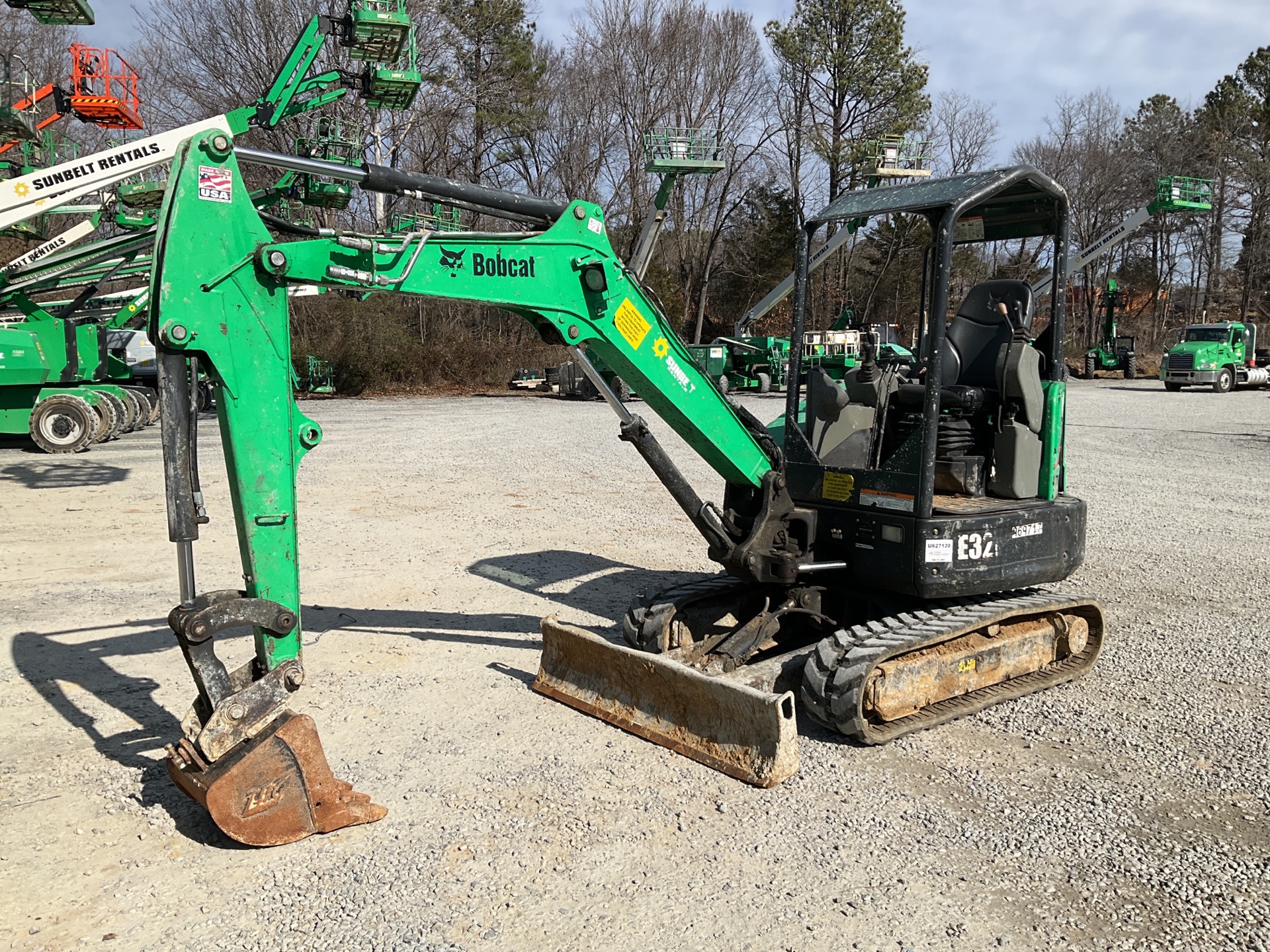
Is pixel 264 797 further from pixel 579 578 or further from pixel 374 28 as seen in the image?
pixel 374 28

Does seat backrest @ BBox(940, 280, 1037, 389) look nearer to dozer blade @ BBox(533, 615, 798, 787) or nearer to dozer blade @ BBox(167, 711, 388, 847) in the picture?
dozer blade @ BBox(533, 615, 798, 787)

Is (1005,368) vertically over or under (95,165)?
under

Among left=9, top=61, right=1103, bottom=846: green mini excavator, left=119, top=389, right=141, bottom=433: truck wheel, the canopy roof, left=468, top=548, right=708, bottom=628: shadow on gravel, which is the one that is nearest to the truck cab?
left=468, top=548, right=708, bottom=628: shadow on gravel

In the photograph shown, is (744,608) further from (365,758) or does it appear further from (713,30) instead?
(713,30)

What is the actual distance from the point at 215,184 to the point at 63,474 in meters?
11.7

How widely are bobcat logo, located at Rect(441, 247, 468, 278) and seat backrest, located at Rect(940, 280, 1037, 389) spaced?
118 inches

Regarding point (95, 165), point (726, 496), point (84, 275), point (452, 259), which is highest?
point (95, 165)

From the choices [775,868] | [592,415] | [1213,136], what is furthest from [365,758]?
[1213,136]

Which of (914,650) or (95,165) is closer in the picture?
(914,650)

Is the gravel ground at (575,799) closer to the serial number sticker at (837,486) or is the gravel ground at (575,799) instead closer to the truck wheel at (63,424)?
the serial number sticker at (837,486)

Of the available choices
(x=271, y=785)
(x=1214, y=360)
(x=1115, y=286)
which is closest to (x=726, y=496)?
(x=271, y=785)

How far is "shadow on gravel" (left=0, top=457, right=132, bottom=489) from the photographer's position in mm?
12820

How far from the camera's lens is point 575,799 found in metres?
4.36

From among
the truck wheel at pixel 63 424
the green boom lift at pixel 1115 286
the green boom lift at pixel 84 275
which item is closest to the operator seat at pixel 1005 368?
the green boom lift at pixel 84 275
